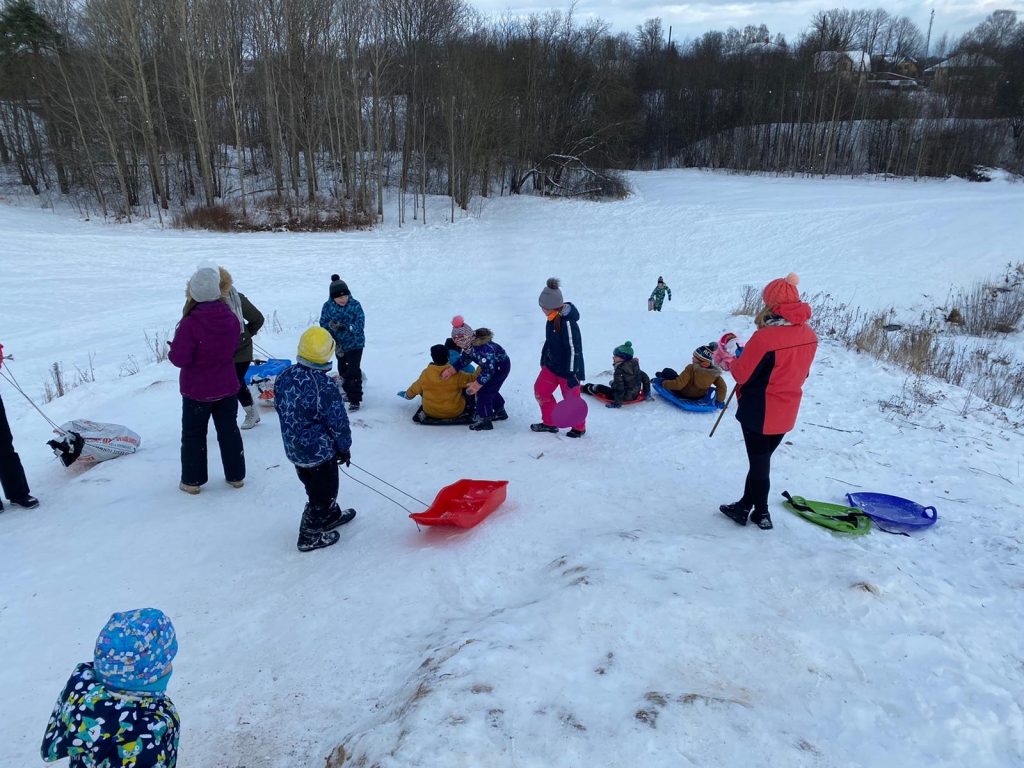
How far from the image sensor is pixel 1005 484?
5316 millimetres

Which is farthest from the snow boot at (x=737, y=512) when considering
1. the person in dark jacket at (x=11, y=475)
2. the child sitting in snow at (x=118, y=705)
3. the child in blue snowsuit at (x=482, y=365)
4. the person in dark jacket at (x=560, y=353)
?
the person in dark jacket at (x=11, y=475)

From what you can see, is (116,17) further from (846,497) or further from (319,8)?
(846,497)

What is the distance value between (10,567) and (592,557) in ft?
13.8

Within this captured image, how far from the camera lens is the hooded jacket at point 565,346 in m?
6.28

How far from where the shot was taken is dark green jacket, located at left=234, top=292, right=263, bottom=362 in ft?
21.7

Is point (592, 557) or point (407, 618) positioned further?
point (592, 557)

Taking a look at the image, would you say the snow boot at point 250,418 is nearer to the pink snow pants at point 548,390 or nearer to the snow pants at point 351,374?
the snow pants at point 351,374

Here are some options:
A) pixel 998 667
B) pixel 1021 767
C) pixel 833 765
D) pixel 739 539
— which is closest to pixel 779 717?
pixel 833 765

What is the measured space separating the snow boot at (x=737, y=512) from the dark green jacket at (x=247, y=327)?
5153 mm

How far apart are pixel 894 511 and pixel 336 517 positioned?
4.48 metres

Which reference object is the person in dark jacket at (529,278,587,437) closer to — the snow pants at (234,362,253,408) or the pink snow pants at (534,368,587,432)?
the pink snow pants at (534,368,587,432)

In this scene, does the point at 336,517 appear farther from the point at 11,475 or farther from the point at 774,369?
the point at 774,369

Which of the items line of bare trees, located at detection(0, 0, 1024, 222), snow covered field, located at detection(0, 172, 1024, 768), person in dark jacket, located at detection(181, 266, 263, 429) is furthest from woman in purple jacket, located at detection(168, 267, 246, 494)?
line of bare trees, located at detection(0, 0, 1024, 222)

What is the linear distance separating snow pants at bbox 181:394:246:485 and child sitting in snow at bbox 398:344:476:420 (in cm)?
220
